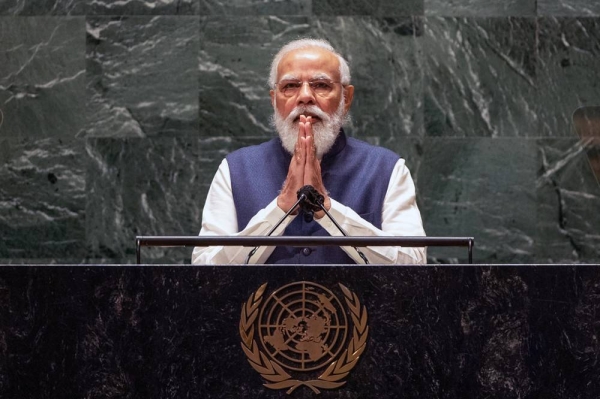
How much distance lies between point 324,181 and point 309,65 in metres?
0.47

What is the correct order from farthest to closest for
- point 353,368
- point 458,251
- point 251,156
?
point 458,251 < point 251,156 < point 353,368

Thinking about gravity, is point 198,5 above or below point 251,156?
above

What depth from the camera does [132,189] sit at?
5574 mm

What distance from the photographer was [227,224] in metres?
4.28

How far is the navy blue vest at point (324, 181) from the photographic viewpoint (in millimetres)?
4172

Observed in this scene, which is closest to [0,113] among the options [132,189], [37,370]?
[132,189]

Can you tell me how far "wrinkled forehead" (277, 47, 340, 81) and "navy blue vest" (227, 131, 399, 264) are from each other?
31 cm

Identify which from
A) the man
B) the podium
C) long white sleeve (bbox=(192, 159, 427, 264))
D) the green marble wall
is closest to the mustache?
the man

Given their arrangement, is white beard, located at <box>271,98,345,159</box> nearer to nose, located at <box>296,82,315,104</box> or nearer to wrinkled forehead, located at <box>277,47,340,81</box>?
nose, located at <box>296,82,315,104</box>

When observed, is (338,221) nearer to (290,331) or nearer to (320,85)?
(320,85)

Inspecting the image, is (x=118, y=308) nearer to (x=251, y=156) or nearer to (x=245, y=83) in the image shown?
(x=251, y=156)

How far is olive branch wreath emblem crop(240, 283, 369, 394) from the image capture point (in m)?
2.72

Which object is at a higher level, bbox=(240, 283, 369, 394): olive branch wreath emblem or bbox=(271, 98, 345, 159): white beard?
bbox=(271, 98, 345, 159): white beard

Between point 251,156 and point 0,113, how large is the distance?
1.69 meters
